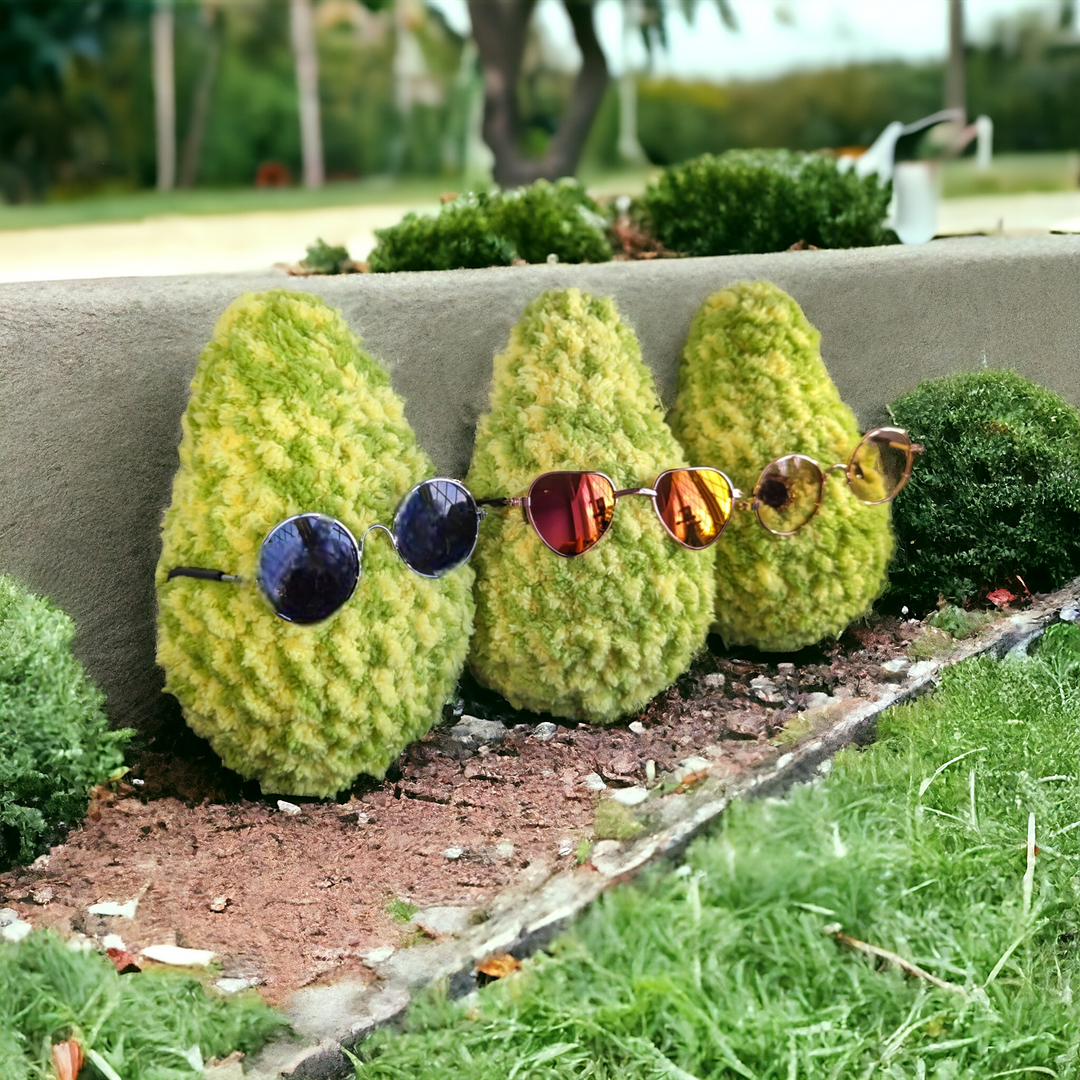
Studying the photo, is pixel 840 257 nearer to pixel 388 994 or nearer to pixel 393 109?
pixel 388 994

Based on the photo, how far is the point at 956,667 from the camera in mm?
3855

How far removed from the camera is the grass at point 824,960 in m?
2.08

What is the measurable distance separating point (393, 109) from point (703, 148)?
3.53m

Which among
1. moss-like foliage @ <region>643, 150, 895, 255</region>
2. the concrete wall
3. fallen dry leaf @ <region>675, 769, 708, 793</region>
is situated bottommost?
fallen dry leaf @ <region>675, 769, 708, 793</region>

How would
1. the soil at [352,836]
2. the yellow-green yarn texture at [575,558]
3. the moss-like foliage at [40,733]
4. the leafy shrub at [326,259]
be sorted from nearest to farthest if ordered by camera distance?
the soil at [352,836], the moss-like foliage at [40,733], the yellow-green yarn texture at [575,558], the leafy shrub at [326,259]

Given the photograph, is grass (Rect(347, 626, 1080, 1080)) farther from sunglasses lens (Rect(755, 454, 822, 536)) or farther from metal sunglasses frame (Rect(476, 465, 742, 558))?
sunglasses lens (Rect(755, 454, 822, 536))

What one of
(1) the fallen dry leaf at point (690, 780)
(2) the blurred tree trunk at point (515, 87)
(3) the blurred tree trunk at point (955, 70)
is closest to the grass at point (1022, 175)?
(3) the blurred tree trunk at point (955, 70)

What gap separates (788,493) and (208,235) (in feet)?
28.6

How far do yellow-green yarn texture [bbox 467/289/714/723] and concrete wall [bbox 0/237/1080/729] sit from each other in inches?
7.2

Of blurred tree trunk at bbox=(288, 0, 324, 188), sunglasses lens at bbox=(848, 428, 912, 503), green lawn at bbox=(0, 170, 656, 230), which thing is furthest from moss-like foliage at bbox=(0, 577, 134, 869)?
blurred tree trunk at bbox=(288, 0, 324, 188)

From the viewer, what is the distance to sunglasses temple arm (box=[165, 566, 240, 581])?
2.80m

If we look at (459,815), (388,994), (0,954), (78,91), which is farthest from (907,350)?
(78,91)

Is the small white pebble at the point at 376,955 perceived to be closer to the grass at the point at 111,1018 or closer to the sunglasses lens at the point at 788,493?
the grass at the point at 111,1018

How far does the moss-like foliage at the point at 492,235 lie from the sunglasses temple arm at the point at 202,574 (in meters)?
2.10
